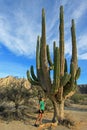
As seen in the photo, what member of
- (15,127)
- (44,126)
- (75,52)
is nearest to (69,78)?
(75,52)

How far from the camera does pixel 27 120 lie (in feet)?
42.9

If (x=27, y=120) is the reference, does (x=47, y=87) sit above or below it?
above

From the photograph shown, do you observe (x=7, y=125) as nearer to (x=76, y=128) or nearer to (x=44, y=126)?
(x=44, y=126)

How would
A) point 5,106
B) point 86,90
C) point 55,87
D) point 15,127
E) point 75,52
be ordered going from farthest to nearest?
point 86,90
point 5,106
point 75,52
point 55,87
point 15,127

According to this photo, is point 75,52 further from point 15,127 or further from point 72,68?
point 15,127

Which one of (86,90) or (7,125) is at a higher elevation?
(86,90)

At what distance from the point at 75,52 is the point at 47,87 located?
230 cm

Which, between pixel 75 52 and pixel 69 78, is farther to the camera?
pixel 75 52

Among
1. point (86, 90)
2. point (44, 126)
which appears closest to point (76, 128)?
point (44, 126)

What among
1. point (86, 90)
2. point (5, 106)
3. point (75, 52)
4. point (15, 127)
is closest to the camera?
point (15, 127)

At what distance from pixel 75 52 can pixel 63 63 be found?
960mm

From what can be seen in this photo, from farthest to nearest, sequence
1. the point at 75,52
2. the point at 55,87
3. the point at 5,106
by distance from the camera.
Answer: the point at 5,106 < the point at 75,52 < the point at 55,87

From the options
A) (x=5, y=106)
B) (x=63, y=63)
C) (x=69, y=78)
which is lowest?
(x=5, y=106)

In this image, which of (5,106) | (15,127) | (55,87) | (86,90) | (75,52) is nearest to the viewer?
(15,127)
